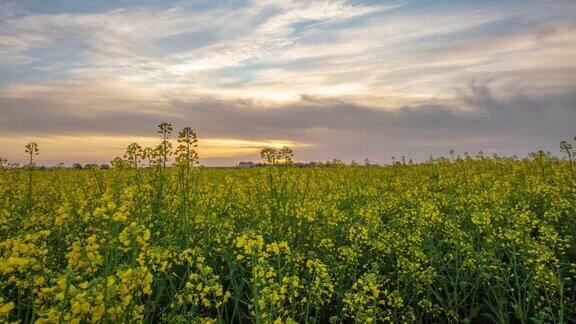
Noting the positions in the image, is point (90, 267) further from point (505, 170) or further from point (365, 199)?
point (505, 170)

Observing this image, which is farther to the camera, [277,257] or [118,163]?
[118,163]

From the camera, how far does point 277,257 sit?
18.1 feet

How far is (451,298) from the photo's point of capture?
20.4 ft

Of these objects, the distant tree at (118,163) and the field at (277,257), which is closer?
the field at (277,257)

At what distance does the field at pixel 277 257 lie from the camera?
328 centimetres

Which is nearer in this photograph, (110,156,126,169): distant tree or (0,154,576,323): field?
(0,154,576,323): field

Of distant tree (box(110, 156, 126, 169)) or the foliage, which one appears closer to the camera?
the foliage

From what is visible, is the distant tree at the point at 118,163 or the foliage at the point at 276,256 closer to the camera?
the foliage at the point at 276,256

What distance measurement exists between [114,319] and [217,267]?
367cm

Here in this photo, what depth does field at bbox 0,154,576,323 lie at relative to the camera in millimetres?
3281

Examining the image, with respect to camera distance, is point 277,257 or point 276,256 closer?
point 277,257

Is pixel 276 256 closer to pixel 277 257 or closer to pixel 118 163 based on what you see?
pixel 277 257

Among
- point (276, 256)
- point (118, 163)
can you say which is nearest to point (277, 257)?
point (276, 256)

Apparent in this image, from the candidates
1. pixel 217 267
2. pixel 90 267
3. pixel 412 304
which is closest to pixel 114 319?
pixel 90 267
